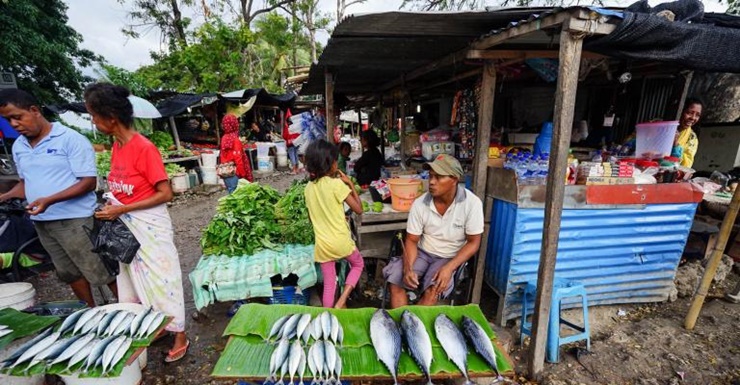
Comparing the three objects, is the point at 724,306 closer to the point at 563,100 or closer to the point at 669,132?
the point at 669,132

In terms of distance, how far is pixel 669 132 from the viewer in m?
3.85

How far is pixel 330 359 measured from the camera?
1910mm

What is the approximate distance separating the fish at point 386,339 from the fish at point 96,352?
1732 mm

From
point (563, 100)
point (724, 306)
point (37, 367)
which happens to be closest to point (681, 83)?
point (724, 306)

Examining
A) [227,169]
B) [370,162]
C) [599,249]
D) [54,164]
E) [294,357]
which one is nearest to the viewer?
[294,357]

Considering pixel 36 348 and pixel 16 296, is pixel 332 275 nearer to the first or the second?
pixel 36 348

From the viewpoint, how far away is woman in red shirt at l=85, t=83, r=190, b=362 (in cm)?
249

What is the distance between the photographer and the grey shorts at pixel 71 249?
2.94 metres

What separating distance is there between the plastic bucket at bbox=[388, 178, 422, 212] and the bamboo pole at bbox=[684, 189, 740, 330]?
10.8 feet

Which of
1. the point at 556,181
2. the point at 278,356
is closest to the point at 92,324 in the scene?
the point at 278,356

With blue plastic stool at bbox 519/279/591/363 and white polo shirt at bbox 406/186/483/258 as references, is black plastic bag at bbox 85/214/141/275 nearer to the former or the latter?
white polo shirt at bbox 406/186/483/258

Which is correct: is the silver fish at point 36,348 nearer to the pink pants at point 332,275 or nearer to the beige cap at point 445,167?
the pink pants at point 332,275

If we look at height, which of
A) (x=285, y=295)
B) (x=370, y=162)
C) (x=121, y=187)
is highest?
(x=121, y=187)

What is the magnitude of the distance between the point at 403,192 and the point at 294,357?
2.49m
